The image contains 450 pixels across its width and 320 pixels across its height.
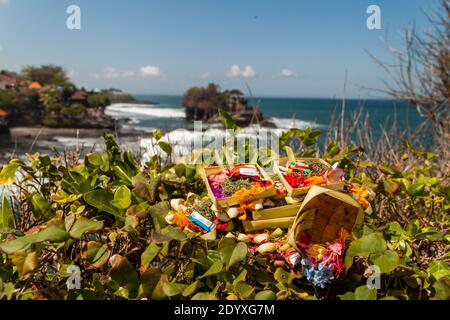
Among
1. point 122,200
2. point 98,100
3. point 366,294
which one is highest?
point 98,100

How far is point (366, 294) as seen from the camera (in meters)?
0.54

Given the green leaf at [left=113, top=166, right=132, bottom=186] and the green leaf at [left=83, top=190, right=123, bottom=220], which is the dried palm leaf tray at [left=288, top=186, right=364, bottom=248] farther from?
the green leaf at [left=113, top=166, right=132, bottom=186]

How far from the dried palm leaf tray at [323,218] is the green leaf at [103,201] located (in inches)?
12.1

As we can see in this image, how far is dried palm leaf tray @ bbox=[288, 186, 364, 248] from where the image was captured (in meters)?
0.59

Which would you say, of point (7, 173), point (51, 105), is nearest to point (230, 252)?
point (7, 173)

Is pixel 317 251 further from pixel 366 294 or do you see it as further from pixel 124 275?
pixel 124 275

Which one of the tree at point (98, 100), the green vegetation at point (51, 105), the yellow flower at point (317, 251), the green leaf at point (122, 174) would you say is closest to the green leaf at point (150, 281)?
the yellow flower at point (317, 251)

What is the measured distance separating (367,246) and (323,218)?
90 millimetres

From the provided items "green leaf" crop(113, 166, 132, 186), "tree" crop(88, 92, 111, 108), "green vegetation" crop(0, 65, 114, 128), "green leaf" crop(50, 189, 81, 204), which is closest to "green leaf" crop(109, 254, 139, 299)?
"green leaf" crop(50, 189, 81, 204)

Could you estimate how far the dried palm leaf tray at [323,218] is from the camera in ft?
1.93

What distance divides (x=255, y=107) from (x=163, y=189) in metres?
1.09
